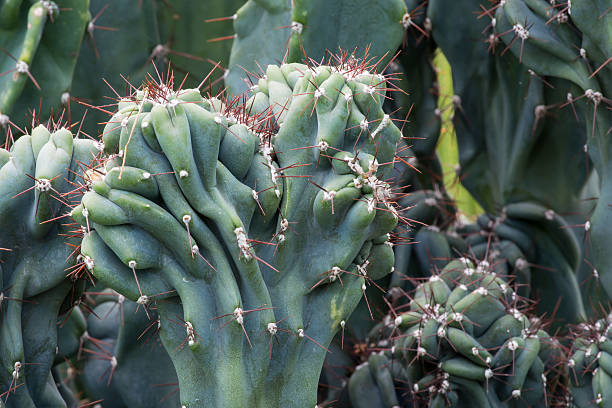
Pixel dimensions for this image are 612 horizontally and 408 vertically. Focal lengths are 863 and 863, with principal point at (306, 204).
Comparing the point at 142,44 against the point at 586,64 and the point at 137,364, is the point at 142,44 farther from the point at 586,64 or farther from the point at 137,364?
the point at 586,64

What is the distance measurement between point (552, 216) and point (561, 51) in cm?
74

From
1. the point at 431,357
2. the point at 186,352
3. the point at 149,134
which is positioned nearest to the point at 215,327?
the point at 186,352

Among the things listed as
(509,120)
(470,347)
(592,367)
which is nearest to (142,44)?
(509,120)

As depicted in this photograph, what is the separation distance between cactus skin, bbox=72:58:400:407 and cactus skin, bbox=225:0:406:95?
722 millimetres

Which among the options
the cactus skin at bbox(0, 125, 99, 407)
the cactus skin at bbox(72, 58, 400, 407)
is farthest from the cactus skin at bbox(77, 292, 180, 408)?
the cactus skin at bbox(72, 58, 400, 407)

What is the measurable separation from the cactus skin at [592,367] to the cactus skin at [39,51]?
208 cm

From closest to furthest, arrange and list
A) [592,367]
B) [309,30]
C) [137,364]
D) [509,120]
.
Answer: [592,367], [137,364], [309,30], [509,120]

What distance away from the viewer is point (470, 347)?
105 inches

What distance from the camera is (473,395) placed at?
2.73 meters

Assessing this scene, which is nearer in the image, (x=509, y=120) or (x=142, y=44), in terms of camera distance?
(x=509, y=120)

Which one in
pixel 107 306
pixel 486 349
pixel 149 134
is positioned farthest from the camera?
pixel 107 306

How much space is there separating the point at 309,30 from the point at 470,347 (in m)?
1.25

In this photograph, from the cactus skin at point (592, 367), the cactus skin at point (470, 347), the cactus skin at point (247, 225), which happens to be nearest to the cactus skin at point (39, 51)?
the cactus skin at point (247, 225)

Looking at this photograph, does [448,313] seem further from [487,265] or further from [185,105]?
[185,105]
